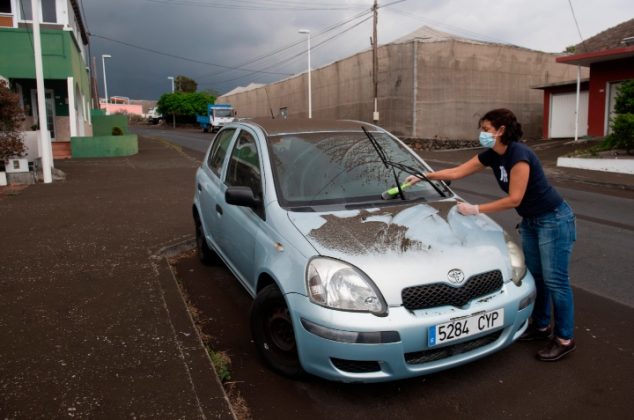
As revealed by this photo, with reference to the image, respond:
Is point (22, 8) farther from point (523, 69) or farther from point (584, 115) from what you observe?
point (523, 69)

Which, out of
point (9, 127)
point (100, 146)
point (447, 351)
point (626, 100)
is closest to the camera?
point (447, 351)

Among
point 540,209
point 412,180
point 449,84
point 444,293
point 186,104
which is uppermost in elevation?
point 186,104

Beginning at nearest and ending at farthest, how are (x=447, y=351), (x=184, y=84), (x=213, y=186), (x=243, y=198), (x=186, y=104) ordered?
1. (x=447, y=351)
2. (x=243, y=198)
3. (x=213, y=186)
4. (x=186, y=104)
5. (x=184, y=84)

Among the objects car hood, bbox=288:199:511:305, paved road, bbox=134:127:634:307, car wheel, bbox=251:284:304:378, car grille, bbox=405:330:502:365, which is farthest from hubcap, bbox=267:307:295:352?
paved road, bbox=134:127:634:307

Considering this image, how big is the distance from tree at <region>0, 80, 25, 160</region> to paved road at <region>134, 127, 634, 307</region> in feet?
32.1

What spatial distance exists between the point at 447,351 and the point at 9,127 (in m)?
12.2

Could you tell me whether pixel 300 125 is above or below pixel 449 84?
below

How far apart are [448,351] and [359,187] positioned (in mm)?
1420

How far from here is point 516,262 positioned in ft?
11.0

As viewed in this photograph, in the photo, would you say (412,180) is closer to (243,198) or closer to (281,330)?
(243,198)

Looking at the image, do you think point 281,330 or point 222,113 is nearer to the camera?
point 281,330

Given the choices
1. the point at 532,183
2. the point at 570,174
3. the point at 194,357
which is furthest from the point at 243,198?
the point at 570,174

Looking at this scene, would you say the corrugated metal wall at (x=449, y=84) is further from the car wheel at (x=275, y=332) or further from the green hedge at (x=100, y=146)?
the car wheel at (x=275, y=332)

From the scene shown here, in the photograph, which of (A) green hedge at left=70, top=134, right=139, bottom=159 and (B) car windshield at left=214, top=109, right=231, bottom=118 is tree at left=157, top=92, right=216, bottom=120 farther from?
(A) green hedge at left=70, top=134, right=139, bottom=159
